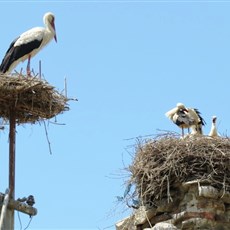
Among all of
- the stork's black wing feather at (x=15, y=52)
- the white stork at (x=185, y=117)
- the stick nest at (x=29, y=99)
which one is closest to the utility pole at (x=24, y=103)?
the stick nest at (x=29, y=99)

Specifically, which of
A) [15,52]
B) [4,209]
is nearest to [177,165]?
[4,209]

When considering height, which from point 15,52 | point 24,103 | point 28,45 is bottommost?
point 24,103

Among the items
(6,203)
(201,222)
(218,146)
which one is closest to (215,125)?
(218,146)

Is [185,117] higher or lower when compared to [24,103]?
higher

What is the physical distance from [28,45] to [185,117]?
2.49 m

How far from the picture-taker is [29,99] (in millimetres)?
13422

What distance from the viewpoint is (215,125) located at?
16.3 m

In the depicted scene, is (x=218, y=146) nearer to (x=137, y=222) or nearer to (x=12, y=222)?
(x=137, y=222)

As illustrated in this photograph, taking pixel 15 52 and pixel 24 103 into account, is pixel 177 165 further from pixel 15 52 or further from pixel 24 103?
pixel 15 52

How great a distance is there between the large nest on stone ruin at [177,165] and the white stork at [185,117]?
206 centimetres

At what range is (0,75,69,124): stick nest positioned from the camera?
1331cm

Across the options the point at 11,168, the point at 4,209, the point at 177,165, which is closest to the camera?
the point at 4,209

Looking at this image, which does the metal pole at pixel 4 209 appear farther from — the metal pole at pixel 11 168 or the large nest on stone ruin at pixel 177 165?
the large nest on stone ruin at pixel 177 165

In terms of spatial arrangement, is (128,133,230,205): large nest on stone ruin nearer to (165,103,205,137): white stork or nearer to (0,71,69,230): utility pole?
(0,71,69,230): utility pole
